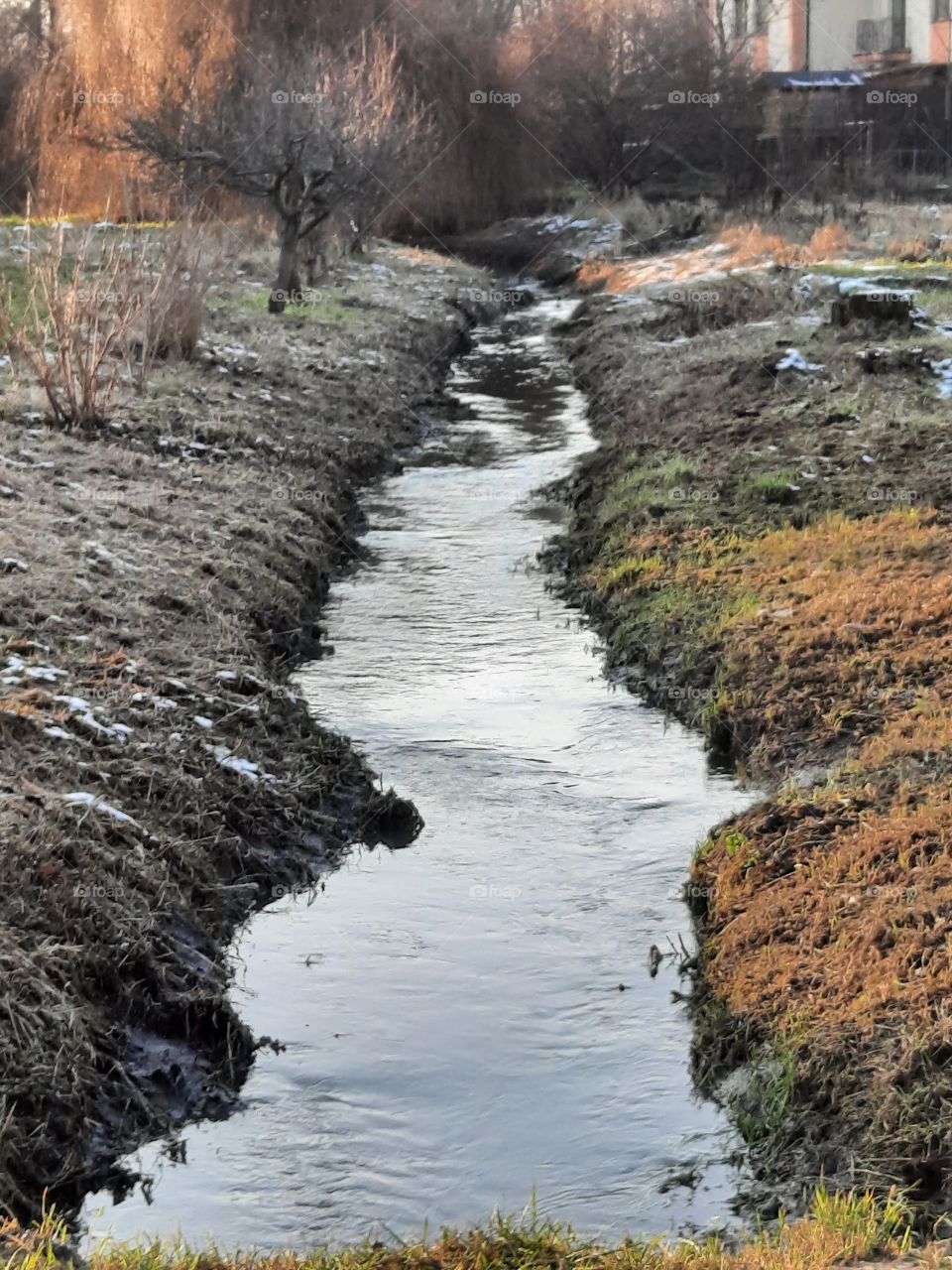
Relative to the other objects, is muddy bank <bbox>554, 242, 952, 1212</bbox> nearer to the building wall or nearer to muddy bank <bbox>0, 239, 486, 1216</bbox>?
muddy bank <bbox>0, 239, 486, 1216</bbox>

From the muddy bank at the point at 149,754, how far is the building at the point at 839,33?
37.5 m

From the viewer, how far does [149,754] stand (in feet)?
24.3

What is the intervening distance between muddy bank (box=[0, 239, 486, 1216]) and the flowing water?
25 centimetres

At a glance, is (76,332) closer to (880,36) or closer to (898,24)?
(898,24)

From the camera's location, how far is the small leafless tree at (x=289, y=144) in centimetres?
2198

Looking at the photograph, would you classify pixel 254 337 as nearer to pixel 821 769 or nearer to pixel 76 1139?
pixel 821 769

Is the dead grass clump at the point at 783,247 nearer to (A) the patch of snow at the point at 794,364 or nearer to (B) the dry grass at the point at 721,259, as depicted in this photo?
(B) the dry grass at the point at 721,259

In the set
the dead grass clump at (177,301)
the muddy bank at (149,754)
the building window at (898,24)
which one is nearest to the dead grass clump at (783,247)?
the dead grass clump at (177,301)

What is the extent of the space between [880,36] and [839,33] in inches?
81.6

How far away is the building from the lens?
1827 inches

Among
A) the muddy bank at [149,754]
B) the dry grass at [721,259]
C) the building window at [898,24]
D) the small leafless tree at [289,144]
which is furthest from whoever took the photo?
the building window at [898,24]

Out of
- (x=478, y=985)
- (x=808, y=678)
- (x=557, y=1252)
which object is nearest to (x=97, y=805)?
(x=478, y=985)

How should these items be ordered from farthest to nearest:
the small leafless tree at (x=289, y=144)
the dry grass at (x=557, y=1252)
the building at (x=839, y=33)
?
1. the building at (x=839, y=33)
2. the small leafless tree at (x=289, y=144)
3. the dry grass at (x=557, y=1252)

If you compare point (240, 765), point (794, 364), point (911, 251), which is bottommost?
point (240, 765)
